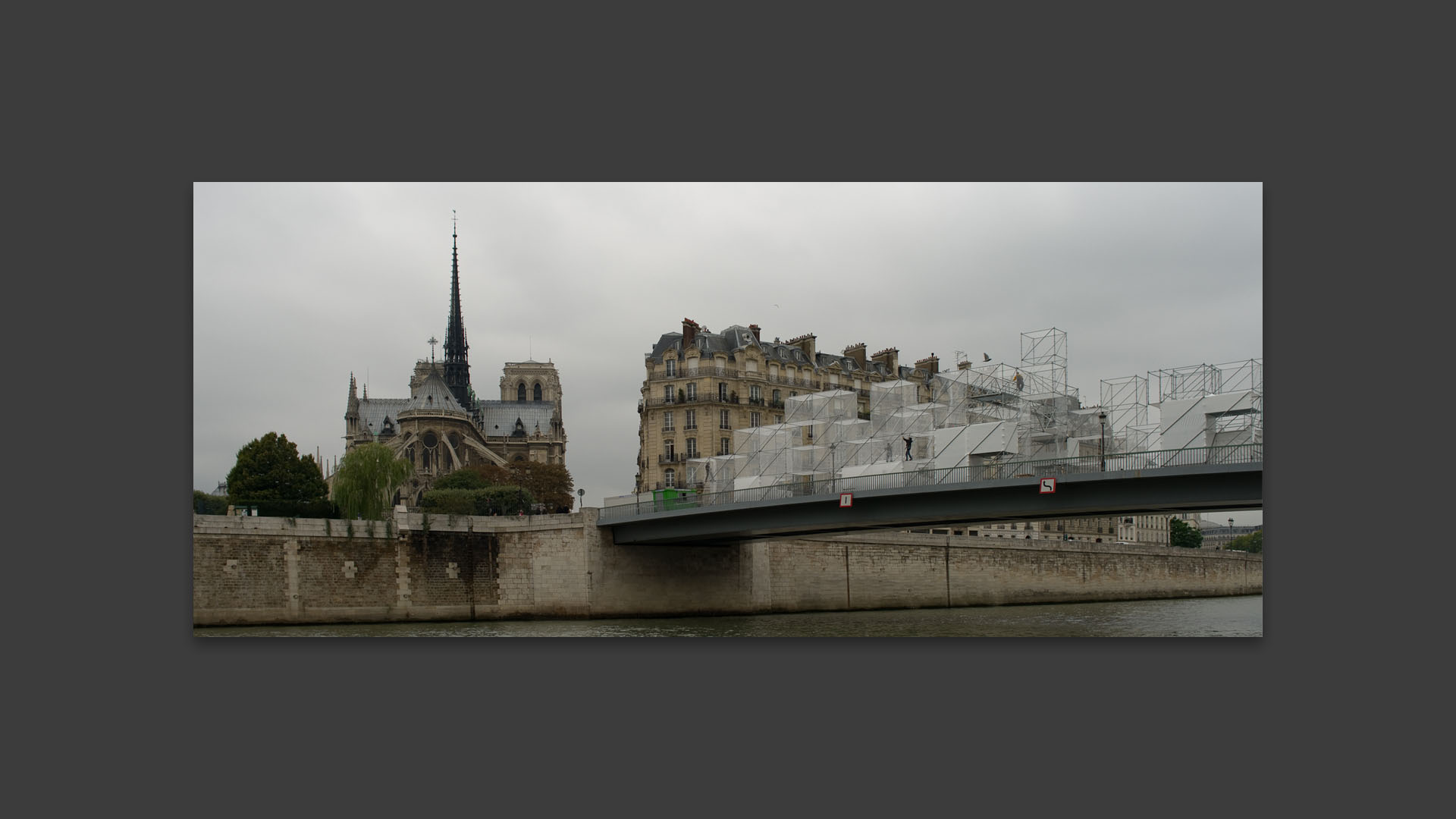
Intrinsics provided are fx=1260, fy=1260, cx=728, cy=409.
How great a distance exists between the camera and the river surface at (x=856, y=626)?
22.2m

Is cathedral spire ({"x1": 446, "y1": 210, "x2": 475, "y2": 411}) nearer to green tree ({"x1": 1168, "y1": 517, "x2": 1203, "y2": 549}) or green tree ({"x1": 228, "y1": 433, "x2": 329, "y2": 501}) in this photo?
green tree ({"x1": 228, "y1": 433, "x2": 329, "y2": 501})

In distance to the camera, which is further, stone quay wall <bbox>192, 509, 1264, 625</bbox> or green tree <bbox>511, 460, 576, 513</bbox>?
green tree <bbox>511, 460, 576, 513</bbox>

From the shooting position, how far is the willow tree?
1090 inches

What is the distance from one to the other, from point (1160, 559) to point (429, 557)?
25.9 meters

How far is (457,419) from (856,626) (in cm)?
2418

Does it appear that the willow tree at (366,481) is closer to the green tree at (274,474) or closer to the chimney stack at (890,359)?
the green tree at (274,474)

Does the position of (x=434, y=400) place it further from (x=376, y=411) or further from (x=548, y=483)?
(x=376, y=411)

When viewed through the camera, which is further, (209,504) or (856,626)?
(856,626)

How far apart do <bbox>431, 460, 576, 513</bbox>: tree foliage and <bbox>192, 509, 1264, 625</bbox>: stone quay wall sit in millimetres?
10634

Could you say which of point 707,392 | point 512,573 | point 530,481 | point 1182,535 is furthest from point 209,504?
point 1182,535

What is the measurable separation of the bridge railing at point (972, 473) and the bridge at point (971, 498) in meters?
0.03

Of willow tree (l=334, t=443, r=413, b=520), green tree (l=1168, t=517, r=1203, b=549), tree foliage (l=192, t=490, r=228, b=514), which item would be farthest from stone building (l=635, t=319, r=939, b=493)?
green tree (l=1168, t=517, r=1203, b=549)

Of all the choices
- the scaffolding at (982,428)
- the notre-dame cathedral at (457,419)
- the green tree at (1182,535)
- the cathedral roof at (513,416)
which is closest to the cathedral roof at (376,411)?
the notre-dame cathedral at (457,419)

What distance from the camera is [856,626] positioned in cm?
2494
